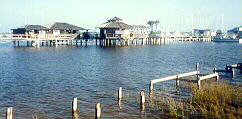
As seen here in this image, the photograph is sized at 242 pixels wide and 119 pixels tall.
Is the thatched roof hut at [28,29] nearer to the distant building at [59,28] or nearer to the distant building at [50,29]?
the distant building at [50,29]

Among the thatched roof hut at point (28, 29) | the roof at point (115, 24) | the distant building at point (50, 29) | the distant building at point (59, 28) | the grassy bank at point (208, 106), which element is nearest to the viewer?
the grassy bank at point (208, 106)

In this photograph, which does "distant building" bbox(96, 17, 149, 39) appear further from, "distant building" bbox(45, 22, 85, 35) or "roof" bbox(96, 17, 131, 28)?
"distant building" bbox(45, 22, 85, 35)

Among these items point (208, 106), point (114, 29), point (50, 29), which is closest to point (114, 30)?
point (114, 29)

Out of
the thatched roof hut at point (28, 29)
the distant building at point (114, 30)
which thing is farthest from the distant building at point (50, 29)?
the distant building at point (114, 30)

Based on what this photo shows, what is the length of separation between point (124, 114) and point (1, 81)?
15.6 m

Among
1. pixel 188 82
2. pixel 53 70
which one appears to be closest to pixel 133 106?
pixel 188 82

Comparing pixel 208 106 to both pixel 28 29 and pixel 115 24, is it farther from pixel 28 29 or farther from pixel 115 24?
pixel 28 29

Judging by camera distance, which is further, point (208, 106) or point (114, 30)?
point (114, 30)

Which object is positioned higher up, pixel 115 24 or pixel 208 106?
pixel 115 24

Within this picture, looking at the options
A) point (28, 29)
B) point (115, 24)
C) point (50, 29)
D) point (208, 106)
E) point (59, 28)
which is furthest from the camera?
point (115, 24)

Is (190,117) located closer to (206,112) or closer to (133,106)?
(206,112)

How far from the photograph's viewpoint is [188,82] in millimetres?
24328

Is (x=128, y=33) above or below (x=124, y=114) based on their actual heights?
above

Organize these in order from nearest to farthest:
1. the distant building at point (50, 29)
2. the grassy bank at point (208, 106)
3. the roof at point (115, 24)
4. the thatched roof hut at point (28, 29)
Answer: the grassy bank at point (208, 106), the thatched roof hut at point (28, 29), the distant building at point (50, 29), the roof at point (115, 24)
